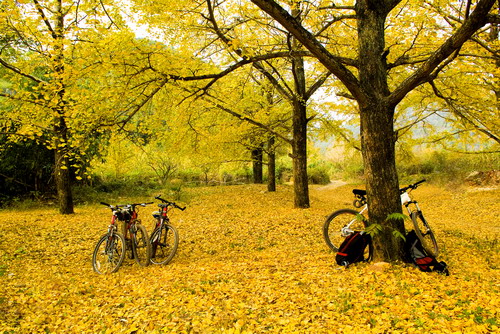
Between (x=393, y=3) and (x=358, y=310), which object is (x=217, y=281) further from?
(x=393, y=3)

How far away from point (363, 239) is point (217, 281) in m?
1.98

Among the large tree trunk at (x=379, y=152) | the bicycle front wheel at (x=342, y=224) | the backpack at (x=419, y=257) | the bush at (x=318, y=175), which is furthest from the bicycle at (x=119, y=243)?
the bush at (x=318, y=175)

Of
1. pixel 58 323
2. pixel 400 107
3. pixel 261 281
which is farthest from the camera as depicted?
pixel 400 107

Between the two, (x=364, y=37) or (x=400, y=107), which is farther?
(x=400, y=107)

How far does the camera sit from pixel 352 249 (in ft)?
13.7

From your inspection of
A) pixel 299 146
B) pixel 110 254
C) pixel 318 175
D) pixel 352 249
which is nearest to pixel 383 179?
pixel 352 249

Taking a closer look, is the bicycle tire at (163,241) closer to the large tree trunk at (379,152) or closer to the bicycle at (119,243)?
the bicycle at (119,243)

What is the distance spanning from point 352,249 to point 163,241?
10.1 feet

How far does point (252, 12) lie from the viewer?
651 centimetres

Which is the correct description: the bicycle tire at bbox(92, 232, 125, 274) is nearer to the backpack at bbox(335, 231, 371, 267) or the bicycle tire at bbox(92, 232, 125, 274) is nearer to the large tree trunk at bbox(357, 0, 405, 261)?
the backpack at bbox(335, 231, 371, 267)

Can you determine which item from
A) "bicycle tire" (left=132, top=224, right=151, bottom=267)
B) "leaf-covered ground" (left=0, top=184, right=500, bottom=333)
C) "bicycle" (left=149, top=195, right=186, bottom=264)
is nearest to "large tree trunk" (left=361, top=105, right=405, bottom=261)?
"leaf-covered ground" (left=0, top=184, right=500, bottom=333)

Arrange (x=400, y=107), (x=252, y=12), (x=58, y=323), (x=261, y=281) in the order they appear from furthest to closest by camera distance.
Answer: (x=400, y=107)
(x=252, y=12)
(x=261, y=281)
(x=58, y=323)

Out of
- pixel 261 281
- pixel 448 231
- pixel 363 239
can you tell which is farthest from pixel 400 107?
pixel 261 281

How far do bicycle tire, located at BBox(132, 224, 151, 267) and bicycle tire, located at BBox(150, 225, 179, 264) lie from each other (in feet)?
0.52
